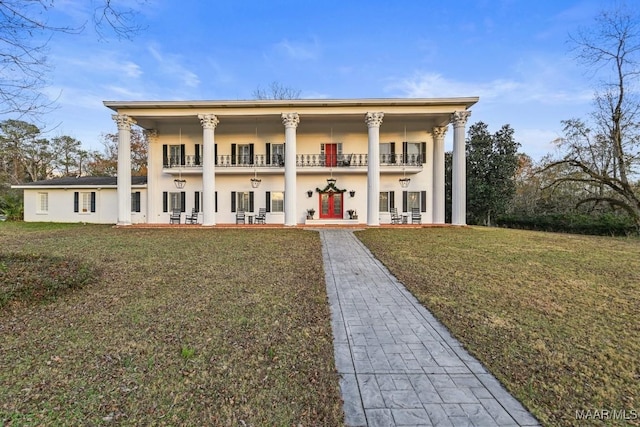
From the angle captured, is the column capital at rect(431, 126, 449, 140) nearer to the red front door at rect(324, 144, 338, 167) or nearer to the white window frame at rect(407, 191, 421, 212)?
the white window frame at rect(407, 191, 421, 212)

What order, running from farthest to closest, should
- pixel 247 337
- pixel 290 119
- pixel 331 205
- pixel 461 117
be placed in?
1. pixel 331 205
2. pixel 290 119
3. pixel 461 117
4. pixel 247 337

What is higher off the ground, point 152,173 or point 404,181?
point 152,173

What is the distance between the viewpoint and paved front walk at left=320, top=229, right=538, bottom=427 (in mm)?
2426

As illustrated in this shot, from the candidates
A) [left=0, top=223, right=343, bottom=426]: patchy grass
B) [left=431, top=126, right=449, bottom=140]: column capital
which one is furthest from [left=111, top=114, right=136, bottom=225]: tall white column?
[left=431, top=126, right=449, bottom=140]: column capital

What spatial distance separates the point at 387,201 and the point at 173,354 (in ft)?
59.6

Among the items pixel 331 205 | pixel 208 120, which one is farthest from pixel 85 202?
pixel 331 205

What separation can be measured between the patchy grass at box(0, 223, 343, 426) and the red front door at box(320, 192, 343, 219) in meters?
13.6

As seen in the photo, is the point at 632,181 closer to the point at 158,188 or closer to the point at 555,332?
the point at 555,332

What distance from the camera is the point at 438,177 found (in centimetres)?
1977

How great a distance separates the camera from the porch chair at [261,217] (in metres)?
20.2

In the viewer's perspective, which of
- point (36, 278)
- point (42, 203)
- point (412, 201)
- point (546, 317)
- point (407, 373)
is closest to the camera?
point (407, 373)

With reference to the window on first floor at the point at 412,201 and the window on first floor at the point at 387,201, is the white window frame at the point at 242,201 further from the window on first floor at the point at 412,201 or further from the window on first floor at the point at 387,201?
the window on first floor at the point at 412,201

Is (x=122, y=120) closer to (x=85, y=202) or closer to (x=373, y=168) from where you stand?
(x=85, y=202)

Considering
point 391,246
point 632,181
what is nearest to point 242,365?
point 391,246
